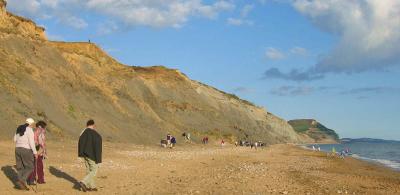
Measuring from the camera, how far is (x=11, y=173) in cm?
1756

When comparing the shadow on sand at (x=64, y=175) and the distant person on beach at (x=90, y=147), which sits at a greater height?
the distant person on beach at (x=90, y=147)

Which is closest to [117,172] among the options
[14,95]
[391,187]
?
[391,187]

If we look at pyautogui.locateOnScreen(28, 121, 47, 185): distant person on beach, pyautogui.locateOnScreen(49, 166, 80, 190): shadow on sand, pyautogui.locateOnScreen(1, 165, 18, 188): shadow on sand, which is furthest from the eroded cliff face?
pyautogui.locateOnScreen(28, 121, 47, 185): distant person on beach

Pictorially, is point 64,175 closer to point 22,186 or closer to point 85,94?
point 22,186

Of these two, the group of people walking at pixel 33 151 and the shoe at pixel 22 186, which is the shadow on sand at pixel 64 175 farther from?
the shoe at pixel 22 186

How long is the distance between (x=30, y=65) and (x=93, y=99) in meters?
10.0

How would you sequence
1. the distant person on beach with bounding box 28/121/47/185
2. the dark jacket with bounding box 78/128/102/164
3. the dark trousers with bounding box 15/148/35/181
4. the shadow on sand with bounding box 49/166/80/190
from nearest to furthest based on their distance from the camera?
the dark jacket with bounding box 78/128/102/164
the dark trousers with bounding box 15/148/35/181
the distant person on beach with bounding box 28/121/47/185
the shadow on sand with bounding box 49/166/80/190

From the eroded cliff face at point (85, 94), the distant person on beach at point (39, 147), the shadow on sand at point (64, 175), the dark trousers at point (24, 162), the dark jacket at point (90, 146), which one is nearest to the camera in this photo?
the dark jacket at point (90, 146)

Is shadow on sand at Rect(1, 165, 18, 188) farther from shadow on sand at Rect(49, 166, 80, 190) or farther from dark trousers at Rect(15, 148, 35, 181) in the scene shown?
shadow on sand at Rect(49, 166, 80, 190)

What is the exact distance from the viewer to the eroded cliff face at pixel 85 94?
43469 millimetres

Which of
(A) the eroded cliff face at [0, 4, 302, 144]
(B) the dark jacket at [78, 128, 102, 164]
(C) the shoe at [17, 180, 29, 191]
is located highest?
(A) the eroded cliff face at [0, 4, 302, 144]

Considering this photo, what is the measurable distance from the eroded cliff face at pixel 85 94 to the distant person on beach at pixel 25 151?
19909 millimetres

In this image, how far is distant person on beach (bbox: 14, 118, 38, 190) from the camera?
1466 cm

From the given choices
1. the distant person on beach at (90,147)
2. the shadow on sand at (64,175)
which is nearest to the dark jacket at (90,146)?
the distant person on beach at (90,147)
